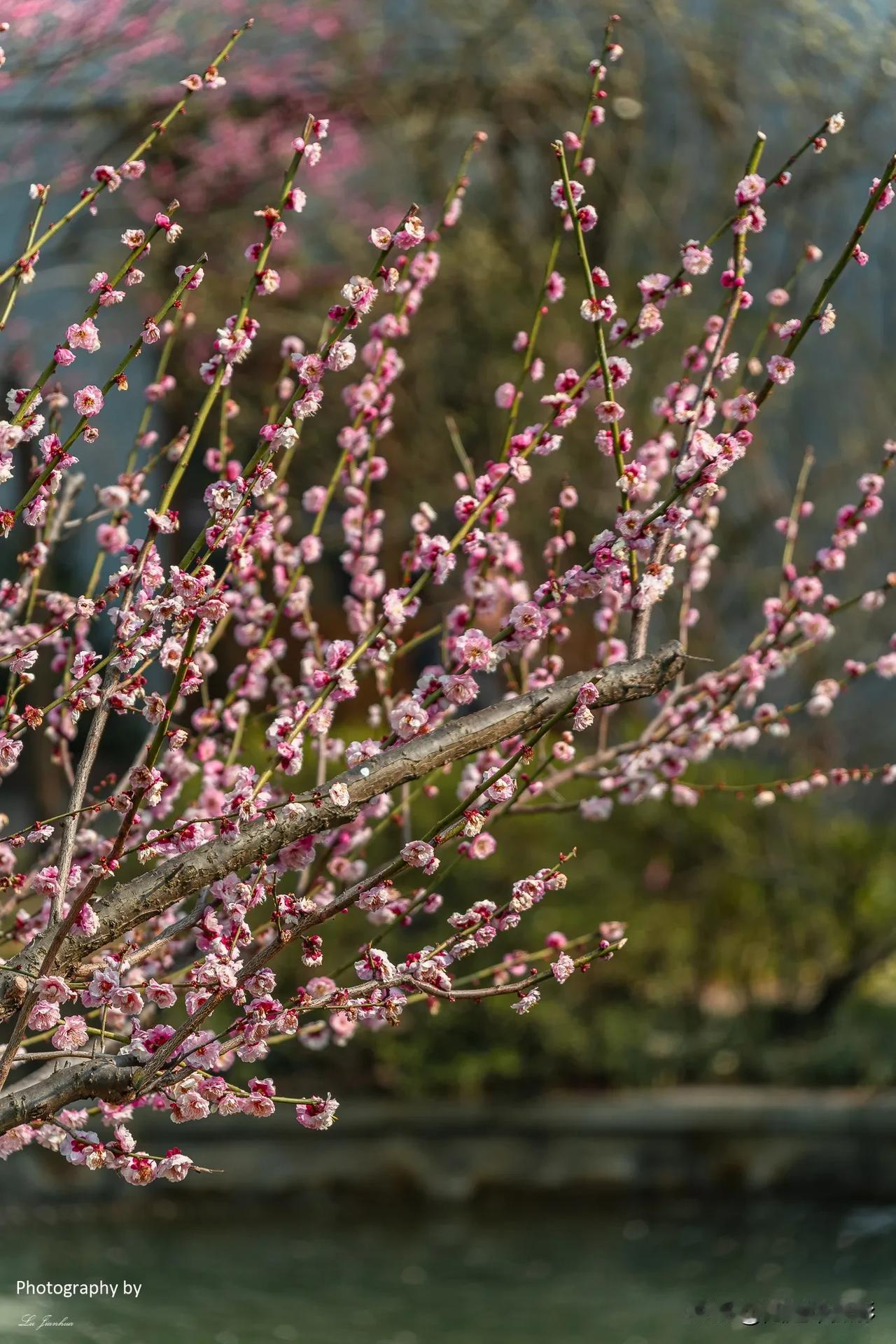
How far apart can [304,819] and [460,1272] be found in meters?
3.67

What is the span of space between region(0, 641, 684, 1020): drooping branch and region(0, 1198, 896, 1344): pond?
265 centimetres

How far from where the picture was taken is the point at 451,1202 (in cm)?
565

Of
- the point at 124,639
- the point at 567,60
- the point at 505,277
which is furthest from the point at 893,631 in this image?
the point at 124,639

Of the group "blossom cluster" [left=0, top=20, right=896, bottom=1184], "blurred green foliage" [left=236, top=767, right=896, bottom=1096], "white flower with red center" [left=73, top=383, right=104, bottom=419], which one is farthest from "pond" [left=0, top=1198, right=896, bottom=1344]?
"white flower with red center" [left=73, top=383, right=104, bottom=419]

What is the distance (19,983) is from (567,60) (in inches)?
291

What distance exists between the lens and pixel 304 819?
186 cm

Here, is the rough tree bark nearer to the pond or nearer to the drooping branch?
the drooping branch

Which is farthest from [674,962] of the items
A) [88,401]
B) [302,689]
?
[88,401]

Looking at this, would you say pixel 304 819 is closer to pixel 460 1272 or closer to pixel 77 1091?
pixel 77 1091

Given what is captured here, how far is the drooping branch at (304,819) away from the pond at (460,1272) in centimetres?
265

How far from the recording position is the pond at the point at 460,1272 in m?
4.45

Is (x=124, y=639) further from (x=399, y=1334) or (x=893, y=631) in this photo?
(x=893, y=631)

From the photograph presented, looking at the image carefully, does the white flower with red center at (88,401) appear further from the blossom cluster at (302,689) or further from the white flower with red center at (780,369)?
the white flower with red center at (780,369)

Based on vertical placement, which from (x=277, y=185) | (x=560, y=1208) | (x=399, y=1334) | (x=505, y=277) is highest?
(x=277, y=185)
